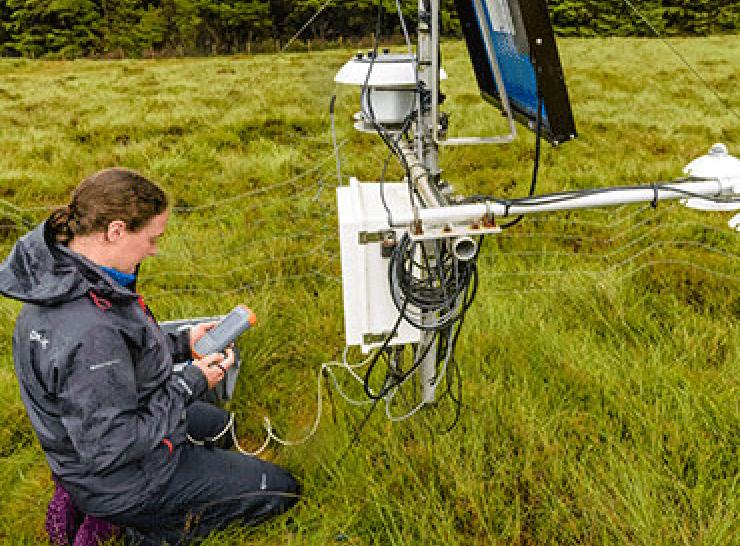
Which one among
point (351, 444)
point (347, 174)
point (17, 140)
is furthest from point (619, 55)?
point (351, 444)

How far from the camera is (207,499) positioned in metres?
2.06

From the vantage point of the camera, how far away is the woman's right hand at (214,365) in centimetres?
218

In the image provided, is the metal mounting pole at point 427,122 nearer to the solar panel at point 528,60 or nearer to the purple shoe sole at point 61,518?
the solar panel at point 528,60

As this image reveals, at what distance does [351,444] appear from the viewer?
2381mm

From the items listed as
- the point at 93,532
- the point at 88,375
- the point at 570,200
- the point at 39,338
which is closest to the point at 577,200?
the point at 570,200

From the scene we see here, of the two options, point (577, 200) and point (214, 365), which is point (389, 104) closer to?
point (577, 200)

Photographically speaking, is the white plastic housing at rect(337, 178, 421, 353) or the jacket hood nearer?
the jacket hood

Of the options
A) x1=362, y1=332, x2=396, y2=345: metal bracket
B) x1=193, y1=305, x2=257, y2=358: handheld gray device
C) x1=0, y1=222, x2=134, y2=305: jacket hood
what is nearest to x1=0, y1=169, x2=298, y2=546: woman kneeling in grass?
x1=0, y1=222, x2=134, y2=305: jacket hood

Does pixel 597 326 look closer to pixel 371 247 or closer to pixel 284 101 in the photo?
pixel 371 247

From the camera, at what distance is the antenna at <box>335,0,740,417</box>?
1620 mm

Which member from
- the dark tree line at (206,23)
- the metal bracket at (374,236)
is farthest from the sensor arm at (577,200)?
the dark tree line at (206,23)

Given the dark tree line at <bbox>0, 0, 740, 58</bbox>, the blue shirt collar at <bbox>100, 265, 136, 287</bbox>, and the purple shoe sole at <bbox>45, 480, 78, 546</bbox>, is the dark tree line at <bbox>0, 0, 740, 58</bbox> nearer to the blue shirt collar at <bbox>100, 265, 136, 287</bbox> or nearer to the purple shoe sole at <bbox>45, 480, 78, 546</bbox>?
the blue shirt collar at <bbox>100, 265, 136, 287</bbox>

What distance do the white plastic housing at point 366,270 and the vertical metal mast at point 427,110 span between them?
113mm

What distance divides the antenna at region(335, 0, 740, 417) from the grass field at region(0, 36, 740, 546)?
407mm
